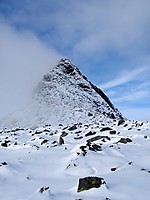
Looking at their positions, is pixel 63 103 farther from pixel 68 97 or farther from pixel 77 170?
pixel 77 170

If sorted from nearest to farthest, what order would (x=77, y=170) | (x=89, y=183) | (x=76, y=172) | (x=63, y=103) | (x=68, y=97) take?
1. (x=89, y=183)
2. (x=76, y=172)
3. (x=77, y=170)
4. (x=63, y=103)
5. (x=68, y=97)

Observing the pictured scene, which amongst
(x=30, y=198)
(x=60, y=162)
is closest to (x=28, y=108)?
(x=60, y=162)

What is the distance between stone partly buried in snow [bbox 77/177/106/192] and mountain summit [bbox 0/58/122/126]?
24.8m

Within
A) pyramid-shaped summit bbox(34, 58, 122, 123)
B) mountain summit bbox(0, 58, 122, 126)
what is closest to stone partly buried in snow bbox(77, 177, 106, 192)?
mountain summit bbox(0, 58, 122, 126)

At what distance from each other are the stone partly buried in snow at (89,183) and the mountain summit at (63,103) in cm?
2481

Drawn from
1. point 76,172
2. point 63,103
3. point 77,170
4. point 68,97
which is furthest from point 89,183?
point 68,97

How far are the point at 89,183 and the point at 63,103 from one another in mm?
30521

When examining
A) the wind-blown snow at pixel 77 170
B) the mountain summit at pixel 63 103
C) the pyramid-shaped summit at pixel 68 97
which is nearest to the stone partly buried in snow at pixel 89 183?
the wind-blown snow at pixel 77 170

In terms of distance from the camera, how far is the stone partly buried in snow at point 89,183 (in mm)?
5043

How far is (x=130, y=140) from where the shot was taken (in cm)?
1002

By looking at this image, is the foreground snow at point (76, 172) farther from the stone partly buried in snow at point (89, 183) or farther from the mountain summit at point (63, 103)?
the mountain summit at point (63, 103)

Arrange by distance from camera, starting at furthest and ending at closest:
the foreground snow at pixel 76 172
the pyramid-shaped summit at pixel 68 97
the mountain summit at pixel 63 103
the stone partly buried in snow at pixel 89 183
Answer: the pyramid-shaped summit at pixel 68 97 < the mountain summit at pixel 63 103 < the stone partly buried in snow at pixel 89 183 < the foreground snow at pixel 76 172

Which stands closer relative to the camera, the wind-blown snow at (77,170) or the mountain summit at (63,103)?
the wind-blown snow at (77,170)

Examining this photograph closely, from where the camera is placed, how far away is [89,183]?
17.0ft
